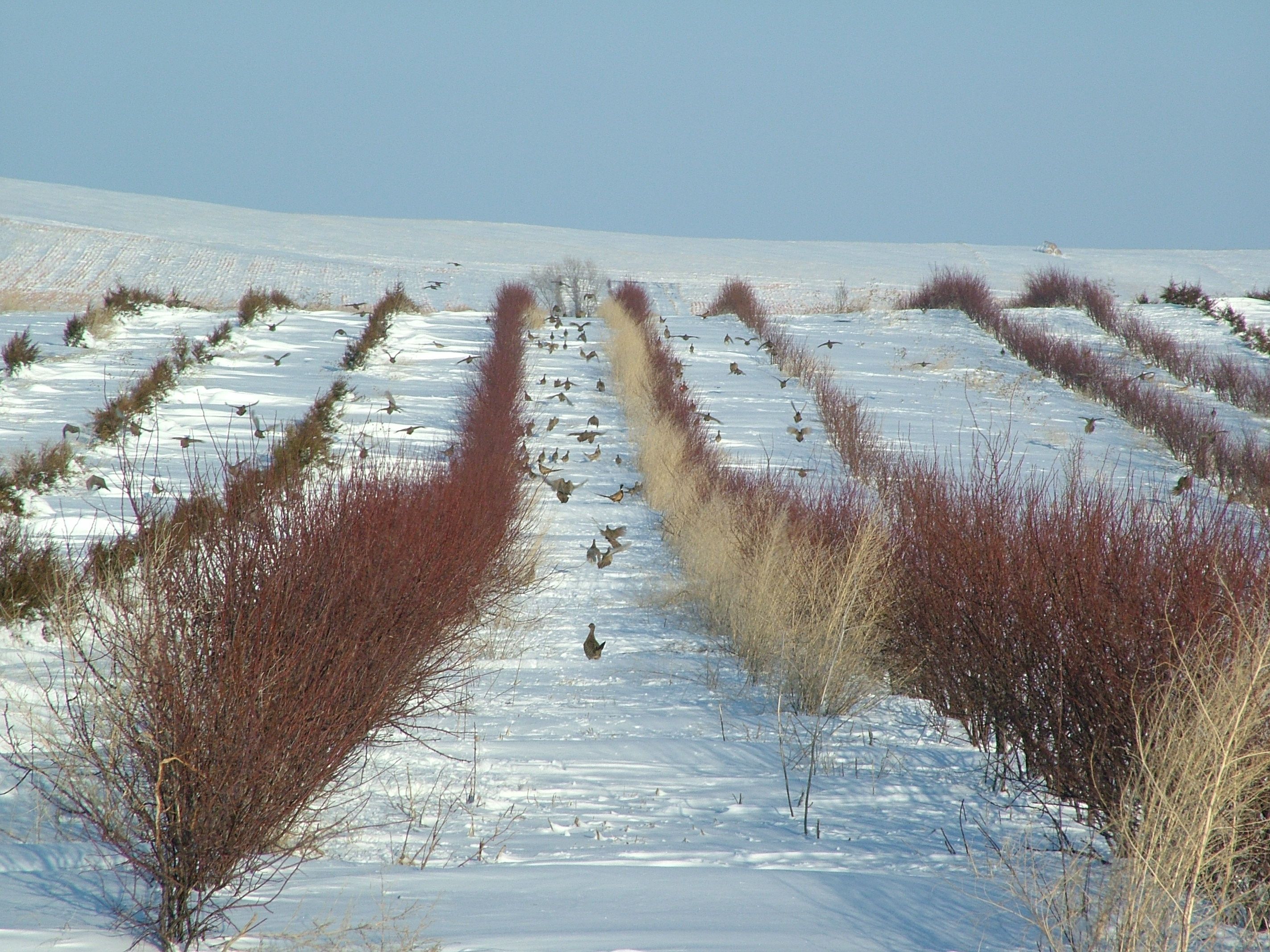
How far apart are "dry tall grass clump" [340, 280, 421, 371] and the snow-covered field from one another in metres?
0.29

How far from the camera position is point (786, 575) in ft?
20.5

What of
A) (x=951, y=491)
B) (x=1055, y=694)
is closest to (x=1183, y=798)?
(x=1055, y=694)

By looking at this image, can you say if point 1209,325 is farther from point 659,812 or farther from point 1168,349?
point 659,812

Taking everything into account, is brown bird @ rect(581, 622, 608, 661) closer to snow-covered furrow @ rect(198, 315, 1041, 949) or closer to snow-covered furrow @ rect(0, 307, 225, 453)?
snow-covered furrow @ rect(198, 315, 1041, 949)

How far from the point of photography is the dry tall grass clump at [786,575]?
5387 mm

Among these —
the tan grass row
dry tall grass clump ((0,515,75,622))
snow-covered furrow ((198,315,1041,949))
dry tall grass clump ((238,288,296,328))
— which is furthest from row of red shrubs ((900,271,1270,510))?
dry tall grass clump ((238,288,296,328))

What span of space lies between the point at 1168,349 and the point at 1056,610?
17.6 meters

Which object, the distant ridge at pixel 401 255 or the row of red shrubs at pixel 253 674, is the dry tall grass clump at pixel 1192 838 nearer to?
the row of red shrubs at pixel 253 674

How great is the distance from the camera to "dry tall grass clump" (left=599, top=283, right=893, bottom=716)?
17.7 feet

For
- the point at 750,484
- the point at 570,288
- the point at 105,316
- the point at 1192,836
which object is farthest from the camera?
the point at 570,288

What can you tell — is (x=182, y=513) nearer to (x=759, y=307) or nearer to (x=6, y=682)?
(x=6, y=682)

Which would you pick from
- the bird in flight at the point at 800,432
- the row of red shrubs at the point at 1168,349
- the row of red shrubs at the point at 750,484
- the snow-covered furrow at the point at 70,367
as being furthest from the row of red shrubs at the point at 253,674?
the row of red shrubs at the point at 1168,349

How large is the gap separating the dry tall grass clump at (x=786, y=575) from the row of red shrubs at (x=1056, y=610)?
0.27 m

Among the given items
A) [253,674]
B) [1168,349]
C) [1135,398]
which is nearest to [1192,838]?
[253,674]
